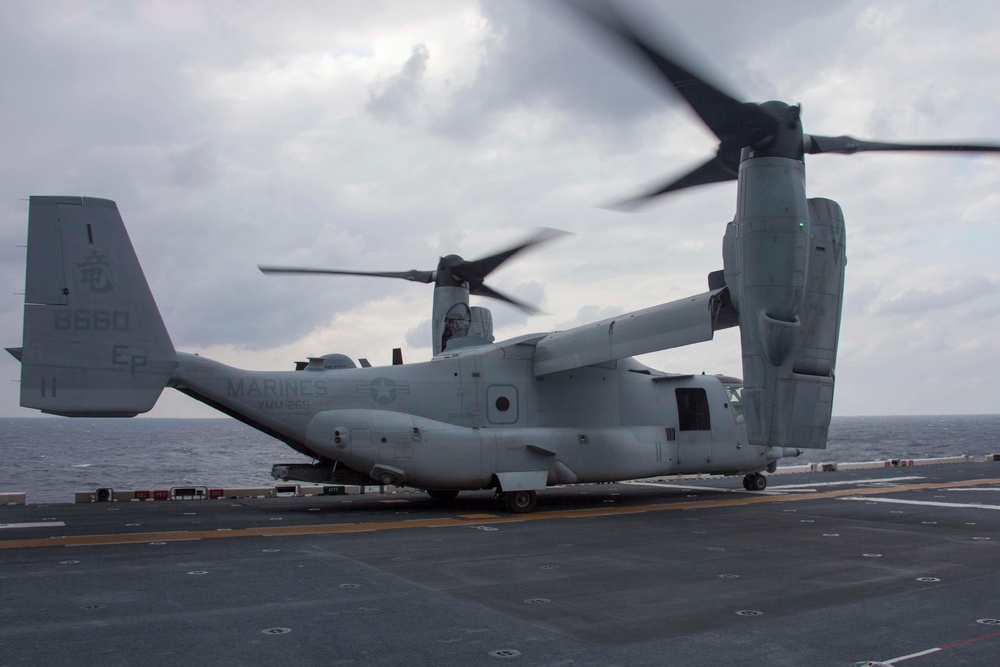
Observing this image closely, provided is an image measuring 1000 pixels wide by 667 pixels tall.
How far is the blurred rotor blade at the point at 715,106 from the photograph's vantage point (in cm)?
1207

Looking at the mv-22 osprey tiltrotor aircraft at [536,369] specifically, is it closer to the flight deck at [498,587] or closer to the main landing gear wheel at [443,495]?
the main landing gear wheel at [443,495]

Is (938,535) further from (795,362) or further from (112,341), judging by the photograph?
(112,341)

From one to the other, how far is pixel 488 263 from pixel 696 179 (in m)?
7.30

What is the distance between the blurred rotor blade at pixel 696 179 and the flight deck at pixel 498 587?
21.6 feet

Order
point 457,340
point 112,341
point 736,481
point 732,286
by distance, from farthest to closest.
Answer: point 736,481 < point 457,340 < point 732,286 < point 112,341

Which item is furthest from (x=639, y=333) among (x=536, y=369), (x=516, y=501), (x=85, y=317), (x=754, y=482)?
(x=85, y=317)

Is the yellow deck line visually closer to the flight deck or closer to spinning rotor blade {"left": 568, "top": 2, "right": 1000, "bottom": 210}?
the flight deck

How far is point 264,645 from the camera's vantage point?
6602mm

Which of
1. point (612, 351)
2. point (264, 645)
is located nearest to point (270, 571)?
point (264, 645)

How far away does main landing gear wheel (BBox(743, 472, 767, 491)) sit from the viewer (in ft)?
73.5

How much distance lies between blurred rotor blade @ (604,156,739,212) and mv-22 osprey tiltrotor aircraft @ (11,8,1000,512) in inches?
1.6

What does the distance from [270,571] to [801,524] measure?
33.5 feet

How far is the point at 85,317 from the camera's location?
44.8 ft

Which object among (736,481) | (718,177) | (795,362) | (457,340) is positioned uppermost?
(718,177)
